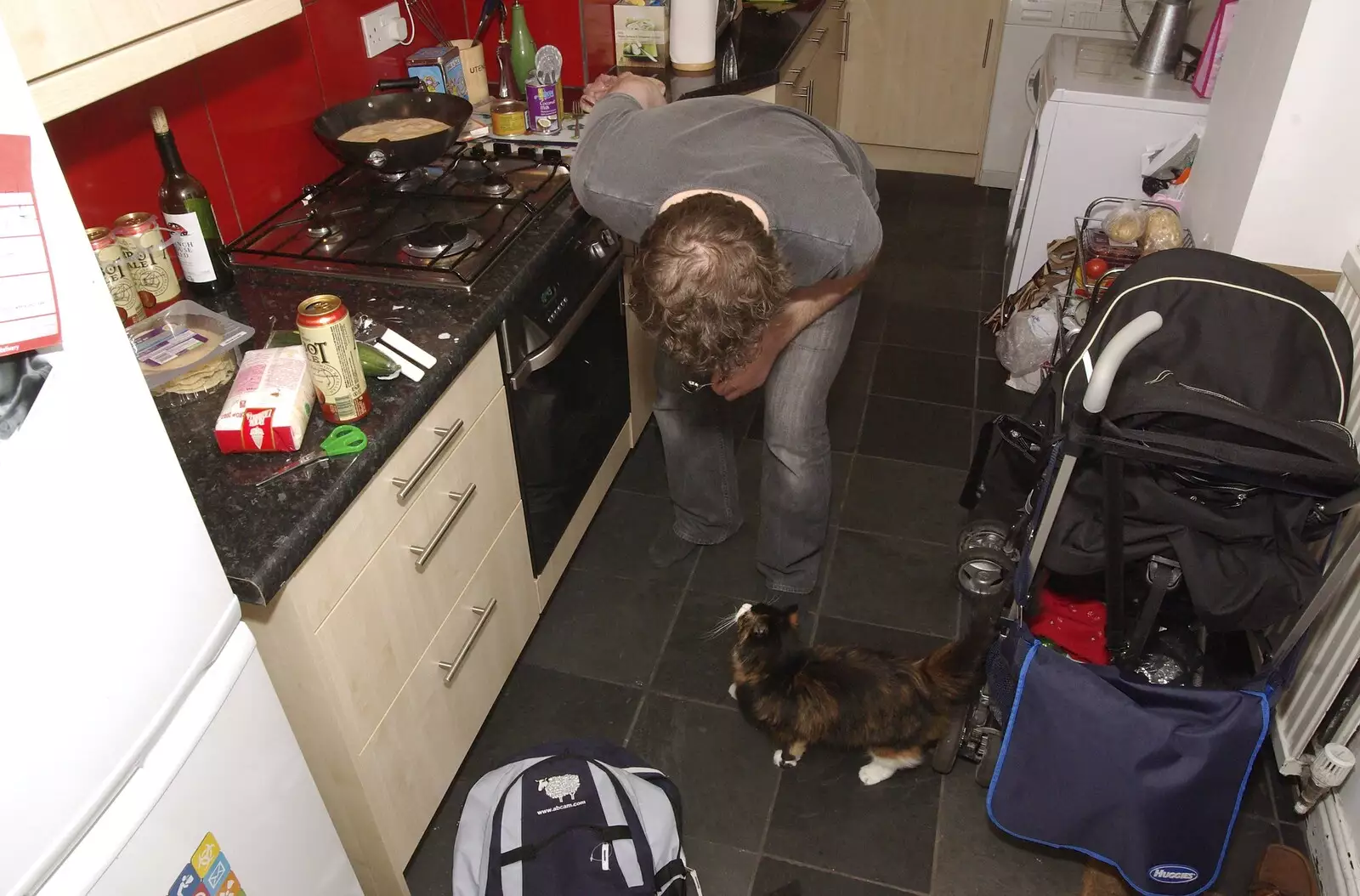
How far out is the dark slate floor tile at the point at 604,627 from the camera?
1995 millimetres

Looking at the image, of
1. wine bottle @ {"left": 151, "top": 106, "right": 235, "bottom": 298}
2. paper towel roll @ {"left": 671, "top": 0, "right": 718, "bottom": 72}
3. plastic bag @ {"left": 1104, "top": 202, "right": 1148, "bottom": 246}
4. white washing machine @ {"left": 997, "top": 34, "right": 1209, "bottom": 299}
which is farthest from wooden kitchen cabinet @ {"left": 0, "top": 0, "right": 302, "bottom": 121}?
white washing machine @ {"left": 997, "top": 34, "right": 1209, "bottom": 299}

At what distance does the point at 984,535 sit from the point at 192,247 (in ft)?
5.31

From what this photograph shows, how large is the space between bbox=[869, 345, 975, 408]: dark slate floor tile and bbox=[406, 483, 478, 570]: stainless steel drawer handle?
161 cm

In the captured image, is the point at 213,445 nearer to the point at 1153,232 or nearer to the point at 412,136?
the point at 412,136

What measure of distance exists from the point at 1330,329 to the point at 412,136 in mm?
1604

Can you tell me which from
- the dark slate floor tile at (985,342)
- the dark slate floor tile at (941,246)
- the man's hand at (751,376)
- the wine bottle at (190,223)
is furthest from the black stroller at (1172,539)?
the dark slate floor tile at (941,246)

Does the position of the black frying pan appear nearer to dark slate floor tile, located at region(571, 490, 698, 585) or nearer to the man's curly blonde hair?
the man's curly blonde hair

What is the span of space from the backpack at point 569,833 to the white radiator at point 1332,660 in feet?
3.49

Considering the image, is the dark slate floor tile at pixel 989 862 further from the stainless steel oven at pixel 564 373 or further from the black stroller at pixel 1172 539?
the stainless steel oven at pixel 564 373

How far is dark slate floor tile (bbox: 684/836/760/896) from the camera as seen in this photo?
160cm

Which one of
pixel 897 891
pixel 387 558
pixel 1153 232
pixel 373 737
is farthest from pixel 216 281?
pixel 1153 232

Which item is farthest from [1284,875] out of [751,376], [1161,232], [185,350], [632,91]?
[185,350]

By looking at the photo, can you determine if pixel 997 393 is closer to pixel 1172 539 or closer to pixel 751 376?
pixel 751 376

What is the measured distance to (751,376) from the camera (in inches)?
73.0
